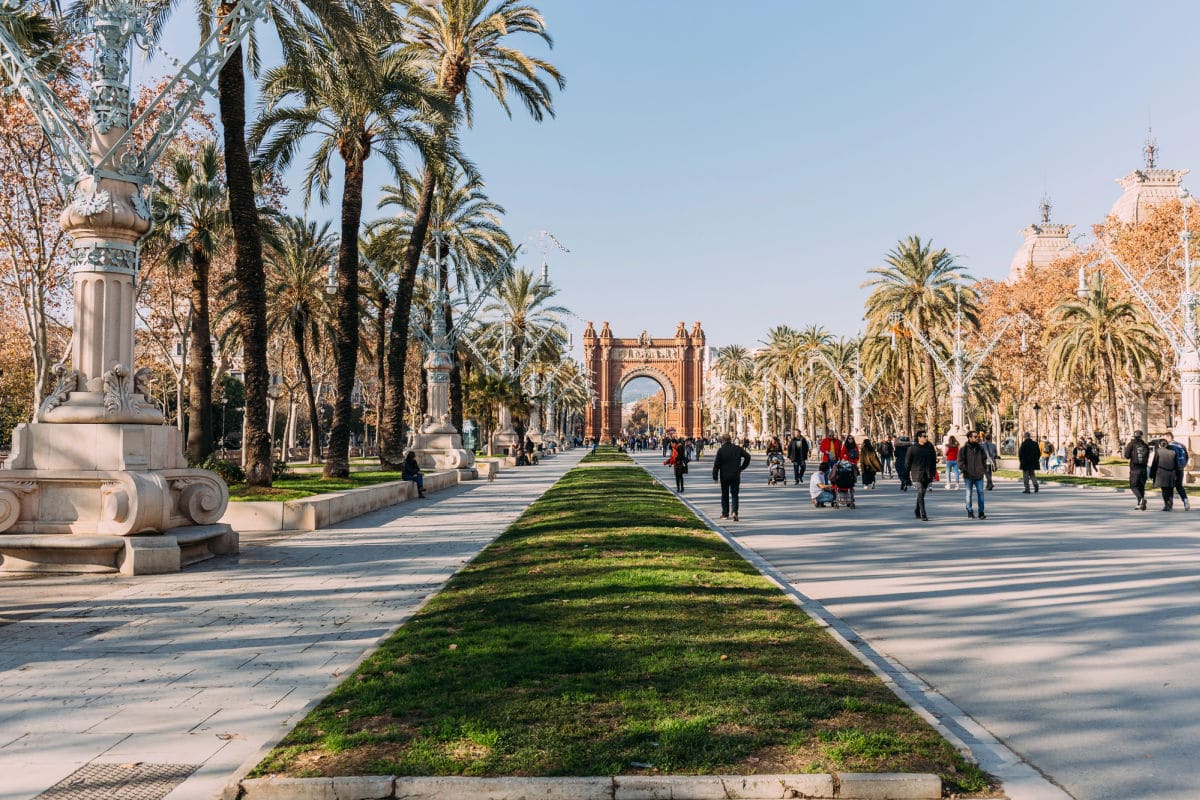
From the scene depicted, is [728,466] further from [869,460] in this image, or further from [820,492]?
[869,460]

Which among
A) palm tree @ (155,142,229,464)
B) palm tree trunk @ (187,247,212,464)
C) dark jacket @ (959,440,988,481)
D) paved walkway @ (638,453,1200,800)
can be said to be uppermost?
palm tree @ (155,142,229,464)

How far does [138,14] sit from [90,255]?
3.09m

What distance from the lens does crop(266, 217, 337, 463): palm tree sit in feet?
128

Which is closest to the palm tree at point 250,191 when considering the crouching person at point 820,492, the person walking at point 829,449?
the crouching person at point 820,492

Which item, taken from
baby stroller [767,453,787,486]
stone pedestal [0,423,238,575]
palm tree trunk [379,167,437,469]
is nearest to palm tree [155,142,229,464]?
palm tree trunk [379,167,437,469]

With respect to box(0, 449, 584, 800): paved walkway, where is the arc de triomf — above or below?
above

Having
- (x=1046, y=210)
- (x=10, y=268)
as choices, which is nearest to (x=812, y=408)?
(x=1046, y=210)

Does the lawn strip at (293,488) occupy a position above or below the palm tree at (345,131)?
below

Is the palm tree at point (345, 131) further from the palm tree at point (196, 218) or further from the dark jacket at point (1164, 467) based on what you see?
the dark jacket at point (1164, 467)

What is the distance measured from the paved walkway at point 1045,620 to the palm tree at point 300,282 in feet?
91.9

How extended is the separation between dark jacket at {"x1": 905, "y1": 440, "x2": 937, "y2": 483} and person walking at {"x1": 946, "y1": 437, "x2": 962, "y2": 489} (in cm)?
626

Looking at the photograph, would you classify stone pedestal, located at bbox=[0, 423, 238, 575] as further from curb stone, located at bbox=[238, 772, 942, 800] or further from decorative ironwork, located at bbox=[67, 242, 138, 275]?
curb stone, located at bbox=[238, 772, 942, 800]

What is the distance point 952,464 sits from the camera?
90.3 ft

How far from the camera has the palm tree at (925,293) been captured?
147ft
